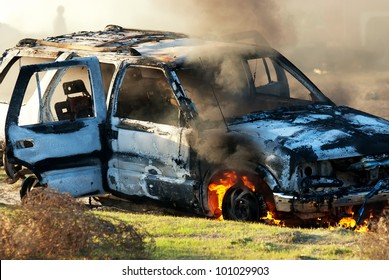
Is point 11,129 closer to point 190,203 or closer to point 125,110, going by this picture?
point 125,110

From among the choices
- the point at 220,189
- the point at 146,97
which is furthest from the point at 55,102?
the point at 220,189

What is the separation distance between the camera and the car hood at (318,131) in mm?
9398

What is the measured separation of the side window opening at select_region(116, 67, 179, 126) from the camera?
1035 cm

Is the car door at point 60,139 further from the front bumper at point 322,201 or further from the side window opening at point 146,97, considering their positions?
the front bumper at point 322,201

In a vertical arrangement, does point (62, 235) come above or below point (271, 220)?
above

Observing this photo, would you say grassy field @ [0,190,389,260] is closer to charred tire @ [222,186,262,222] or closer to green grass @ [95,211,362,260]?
green grass @ [95,211,362,260]

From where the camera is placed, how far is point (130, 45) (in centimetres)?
1155

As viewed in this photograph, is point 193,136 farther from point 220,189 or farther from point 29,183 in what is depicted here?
point 29,183

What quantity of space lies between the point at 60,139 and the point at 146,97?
968 mm

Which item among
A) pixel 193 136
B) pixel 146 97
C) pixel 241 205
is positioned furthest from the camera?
pixel 146 97

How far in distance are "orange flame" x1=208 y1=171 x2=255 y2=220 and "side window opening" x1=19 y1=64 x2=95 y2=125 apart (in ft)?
5.56

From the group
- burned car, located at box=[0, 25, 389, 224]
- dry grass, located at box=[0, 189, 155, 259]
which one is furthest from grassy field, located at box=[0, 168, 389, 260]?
burned car, located at box=[0, 25, 389, 224]

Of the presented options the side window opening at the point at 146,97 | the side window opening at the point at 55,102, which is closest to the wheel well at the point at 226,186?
the side window opening at the point at 146,97

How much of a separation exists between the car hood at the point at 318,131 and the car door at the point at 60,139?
155 centimetres
